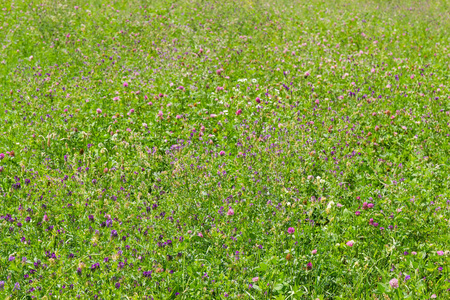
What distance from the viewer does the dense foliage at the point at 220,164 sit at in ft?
9.58

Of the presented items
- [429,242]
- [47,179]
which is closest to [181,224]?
[47,179]

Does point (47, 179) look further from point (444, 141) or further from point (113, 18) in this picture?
point (113, 18)

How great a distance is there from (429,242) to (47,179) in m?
3.59

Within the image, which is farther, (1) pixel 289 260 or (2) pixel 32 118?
(2) pixel 32 118

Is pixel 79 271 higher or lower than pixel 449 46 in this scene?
lower

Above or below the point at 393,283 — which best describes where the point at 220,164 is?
below

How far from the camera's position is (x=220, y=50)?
23.7 ft

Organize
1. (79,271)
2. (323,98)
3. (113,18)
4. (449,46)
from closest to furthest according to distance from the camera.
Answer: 1. (79,271)
2. (323,98)
3. (449,46)
4. (113,18)

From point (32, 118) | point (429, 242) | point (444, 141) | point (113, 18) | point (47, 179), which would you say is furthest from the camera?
point (113, 18)

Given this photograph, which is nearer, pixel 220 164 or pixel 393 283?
pixel 393 283

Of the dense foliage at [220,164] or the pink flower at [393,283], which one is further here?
the dense foliage at [220,164]

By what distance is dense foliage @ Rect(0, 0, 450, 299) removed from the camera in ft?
9.58

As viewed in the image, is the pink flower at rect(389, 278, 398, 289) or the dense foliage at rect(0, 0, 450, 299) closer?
the pink flower at rect(389, 278, 398, 289)

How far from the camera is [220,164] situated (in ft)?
13.9
